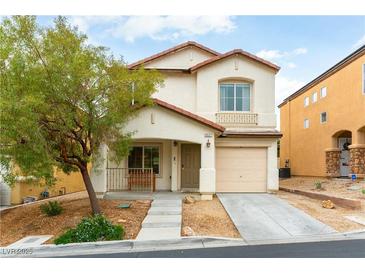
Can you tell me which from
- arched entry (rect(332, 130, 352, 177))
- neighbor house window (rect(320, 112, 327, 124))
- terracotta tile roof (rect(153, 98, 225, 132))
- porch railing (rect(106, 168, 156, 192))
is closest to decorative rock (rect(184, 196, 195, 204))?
porch railing (rect(106, 168, 156, 192))

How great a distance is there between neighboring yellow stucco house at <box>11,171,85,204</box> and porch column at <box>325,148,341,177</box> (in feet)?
54.0

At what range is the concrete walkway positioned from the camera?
331 inches

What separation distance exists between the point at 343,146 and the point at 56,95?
18610 millimetres

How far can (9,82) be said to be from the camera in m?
8.35

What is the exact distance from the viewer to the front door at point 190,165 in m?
15.6

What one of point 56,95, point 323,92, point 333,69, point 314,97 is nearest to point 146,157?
point 56,95

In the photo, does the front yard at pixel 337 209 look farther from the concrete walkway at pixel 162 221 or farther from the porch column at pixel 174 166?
the porch column at pixel 174 166

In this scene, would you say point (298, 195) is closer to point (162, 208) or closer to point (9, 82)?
point (162, 208)

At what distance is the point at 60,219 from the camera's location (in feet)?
34.0

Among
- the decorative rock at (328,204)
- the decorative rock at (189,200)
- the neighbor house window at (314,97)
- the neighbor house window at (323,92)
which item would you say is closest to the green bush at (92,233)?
the decorative rock at (189,200)

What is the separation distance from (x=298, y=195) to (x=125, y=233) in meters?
9.64

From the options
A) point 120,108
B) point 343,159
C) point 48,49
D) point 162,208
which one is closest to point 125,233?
point 162,208

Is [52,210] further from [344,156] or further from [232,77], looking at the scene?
[344,156]

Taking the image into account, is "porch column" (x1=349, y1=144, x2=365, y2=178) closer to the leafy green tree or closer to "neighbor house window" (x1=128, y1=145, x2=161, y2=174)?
"neighbor house window" (x1=128, y1=145, x2=161, y2=174)
